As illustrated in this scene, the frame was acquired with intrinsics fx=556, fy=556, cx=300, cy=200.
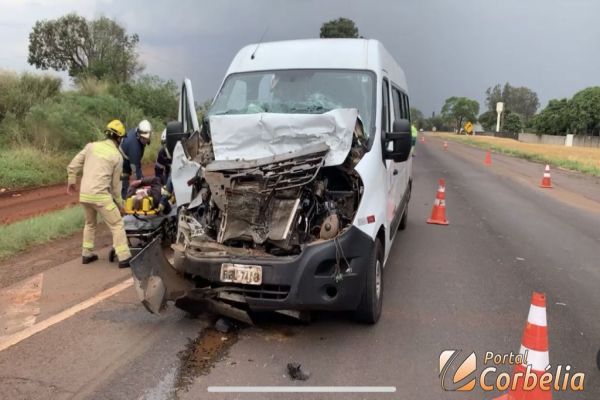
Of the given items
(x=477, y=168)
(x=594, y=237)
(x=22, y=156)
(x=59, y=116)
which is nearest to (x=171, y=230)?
(x=594, y=237)

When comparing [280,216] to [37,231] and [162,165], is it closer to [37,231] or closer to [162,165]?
[162,165]

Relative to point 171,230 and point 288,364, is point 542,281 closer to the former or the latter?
point 288,364

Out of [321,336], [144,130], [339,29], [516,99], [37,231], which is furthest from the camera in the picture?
[516,99]

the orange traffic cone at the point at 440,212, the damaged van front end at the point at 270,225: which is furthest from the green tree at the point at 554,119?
the damaged van front end at the point at 270,225

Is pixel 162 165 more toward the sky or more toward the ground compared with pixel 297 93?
more toward the ground

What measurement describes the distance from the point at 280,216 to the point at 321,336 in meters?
1.10

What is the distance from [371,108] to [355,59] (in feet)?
2.33

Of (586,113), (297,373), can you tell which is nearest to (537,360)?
(297,373)

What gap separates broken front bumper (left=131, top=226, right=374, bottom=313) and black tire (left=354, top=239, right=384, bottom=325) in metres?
0.19

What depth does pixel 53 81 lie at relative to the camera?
20812 mm

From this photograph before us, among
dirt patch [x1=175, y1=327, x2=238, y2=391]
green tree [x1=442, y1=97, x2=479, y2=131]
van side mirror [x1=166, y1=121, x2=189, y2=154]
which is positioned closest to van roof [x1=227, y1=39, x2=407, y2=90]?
van side mirror [x1=166, y1=121, x2=189, y2=154]

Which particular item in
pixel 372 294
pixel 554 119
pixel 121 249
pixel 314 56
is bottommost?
pixel 121 249

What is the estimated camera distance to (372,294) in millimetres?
4695

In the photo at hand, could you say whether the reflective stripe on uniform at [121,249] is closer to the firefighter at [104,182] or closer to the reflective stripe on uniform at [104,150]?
the firefighter at [104,182]
